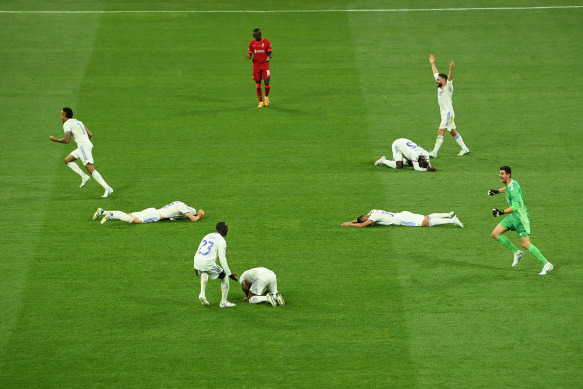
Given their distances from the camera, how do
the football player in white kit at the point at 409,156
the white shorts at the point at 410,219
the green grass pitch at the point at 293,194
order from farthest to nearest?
the football player in white kit at the point at 409,156 → the white shorts at the point at 410,219 → the green grass pitch at the point at 293,194

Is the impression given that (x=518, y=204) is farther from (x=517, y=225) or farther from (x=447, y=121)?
(x=447, y=121)

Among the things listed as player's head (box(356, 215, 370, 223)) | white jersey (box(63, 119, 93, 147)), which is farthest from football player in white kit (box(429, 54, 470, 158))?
white jersey (box(63, 119, 93, 147))

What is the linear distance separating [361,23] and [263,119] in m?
8.74

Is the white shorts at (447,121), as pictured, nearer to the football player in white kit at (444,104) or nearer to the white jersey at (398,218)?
the football player in white kit at (444,104)

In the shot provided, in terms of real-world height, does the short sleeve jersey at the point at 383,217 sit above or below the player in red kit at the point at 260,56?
below

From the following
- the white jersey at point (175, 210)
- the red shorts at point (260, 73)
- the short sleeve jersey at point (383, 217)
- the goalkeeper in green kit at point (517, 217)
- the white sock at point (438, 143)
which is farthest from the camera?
the red shorts at point (260, 73)

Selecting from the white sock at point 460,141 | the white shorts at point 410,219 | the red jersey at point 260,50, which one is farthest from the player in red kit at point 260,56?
the white shorts at point 410,219

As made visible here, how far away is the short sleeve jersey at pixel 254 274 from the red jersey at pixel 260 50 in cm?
1153

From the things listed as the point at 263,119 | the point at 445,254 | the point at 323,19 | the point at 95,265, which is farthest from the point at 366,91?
the point at 95,265

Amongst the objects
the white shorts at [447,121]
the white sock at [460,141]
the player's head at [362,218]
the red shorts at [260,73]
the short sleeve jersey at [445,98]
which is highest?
the red shorts at [260,73]

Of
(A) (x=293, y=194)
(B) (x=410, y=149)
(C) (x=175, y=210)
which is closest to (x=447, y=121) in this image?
(B) (x=410, y=149)

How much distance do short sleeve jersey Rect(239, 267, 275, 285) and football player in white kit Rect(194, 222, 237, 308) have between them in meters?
0.50

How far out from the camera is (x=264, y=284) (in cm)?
1789

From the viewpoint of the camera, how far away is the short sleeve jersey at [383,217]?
21.1 metres
